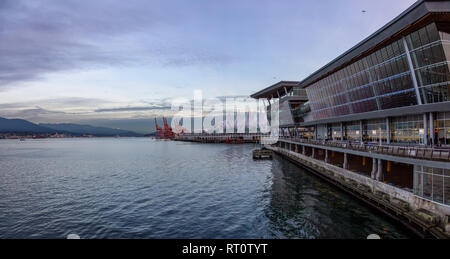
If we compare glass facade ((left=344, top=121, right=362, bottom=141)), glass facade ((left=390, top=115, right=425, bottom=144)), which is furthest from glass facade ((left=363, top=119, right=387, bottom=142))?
glass facade ((left=390, top=115, right=425, bottom=144))

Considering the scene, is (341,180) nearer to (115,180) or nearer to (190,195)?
(190,195)

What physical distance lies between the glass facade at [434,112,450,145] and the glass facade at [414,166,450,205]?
13.1 meters

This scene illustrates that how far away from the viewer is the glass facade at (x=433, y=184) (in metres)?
19.6

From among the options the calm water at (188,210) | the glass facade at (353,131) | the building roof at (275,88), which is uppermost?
the building roof at (275,88)

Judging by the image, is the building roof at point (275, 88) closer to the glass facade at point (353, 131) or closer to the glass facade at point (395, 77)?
the glass facade at point (395, 77)

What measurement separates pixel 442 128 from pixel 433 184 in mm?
15610

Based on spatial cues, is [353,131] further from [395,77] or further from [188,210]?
[188,210]

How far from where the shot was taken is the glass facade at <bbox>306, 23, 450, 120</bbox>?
30938mm

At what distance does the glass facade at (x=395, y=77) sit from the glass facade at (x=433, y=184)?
15.8 m

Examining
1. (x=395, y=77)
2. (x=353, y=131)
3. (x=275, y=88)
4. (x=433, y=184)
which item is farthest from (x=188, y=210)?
(x=275, y=88)

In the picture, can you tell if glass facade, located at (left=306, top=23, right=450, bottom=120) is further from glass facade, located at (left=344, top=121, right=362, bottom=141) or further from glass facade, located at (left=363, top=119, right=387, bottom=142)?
glass facade, located at (left=344, top=121, right=362, bottom=141)

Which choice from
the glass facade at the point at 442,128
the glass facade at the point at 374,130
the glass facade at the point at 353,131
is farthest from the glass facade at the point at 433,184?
the glass facade at the point at 353,131
